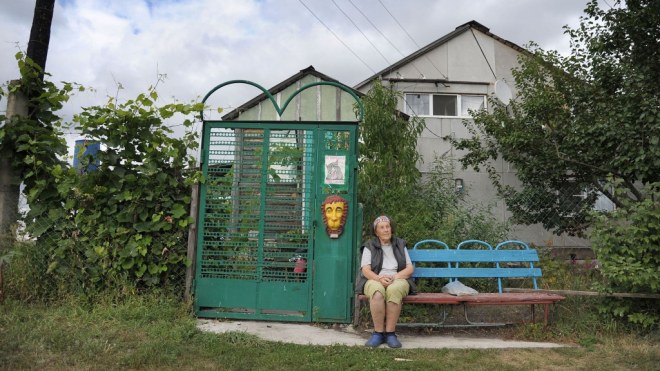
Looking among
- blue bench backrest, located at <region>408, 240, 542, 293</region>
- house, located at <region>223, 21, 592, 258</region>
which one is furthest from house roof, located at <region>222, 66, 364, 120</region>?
blue bench backrest, located at <region>408, 240, 542, 293</region>

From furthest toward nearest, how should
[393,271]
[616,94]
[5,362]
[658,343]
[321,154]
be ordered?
[616,94]
[321,154]
[393,271]
[658,343]
[5,362]

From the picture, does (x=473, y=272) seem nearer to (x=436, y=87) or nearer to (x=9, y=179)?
(x=9, y=179)

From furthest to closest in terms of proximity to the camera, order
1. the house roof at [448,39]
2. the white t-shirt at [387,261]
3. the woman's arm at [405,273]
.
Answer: the house roof at [448,39] < the white t-shirt at [387,261] < the woman's arm at [405,273]

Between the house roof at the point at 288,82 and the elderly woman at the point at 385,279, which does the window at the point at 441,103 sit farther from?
the elderly woman at the point at 385,279

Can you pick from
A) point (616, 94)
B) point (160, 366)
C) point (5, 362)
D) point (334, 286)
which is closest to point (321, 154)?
point (334, 286)

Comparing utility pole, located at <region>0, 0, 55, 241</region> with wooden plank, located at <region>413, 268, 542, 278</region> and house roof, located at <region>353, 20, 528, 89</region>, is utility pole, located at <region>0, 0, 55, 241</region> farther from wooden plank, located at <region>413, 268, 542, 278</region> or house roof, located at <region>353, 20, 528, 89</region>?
house roof, located at <region>353, 20, 528, 89</region>

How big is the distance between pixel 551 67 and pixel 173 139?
320 inches

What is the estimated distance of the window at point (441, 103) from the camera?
50.8 ft

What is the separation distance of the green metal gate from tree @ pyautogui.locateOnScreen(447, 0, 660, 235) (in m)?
3.01

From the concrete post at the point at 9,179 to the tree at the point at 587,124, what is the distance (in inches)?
273

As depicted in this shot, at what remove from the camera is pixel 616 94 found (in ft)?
27.7

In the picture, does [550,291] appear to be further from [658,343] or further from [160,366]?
[160,366]

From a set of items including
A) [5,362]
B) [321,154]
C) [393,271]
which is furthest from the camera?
[321,154]

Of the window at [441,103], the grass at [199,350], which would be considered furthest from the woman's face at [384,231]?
the window at [441,103]
